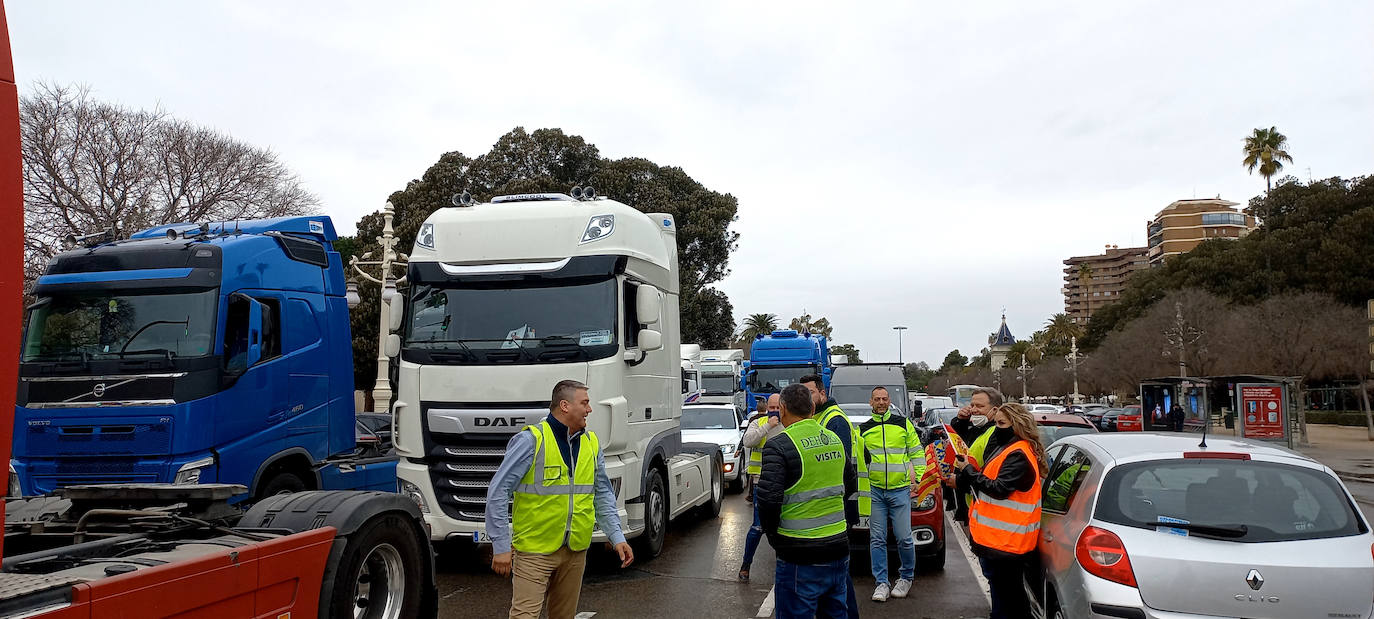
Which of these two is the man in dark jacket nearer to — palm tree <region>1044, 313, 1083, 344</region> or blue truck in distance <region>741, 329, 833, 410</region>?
blue truck in distance <region>741, 329, 833, 410</region>

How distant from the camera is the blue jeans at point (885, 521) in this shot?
7496 millimetres

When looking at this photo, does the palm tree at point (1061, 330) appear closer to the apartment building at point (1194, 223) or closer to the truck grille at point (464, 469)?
the apartment building at point (1194, 223)

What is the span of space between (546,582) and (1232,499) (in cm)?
376

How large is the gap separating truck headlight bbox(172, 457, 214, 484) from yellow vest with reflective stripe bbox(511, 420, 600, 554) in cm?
370

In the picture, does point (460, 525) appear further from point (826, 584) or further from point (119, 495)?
point (826, 584)

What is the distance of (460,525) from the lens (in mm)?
8125

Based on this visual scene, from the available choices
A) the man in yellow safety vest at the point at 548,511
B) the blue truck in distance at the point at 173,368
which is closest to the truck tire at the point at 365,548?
the man in yellow safety vest at the point at 548,511

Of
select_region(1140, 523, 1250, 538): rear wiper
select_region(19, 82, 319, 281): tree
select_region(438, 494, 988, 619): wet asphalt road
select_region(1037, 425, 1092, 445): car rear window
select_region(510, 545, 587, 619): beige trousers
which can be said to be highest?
select_region(19, 82, 319, 281): tree

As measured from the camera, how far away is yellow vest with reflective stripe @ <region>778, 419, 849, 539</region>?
5000 millimetres

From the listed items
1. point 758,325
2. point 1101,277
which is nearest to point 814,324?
point 758,325

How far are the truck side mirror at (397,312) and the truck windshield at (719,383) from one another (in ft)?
72.5

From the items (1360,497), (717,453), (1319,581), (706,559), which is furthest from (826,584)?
(1360,497)

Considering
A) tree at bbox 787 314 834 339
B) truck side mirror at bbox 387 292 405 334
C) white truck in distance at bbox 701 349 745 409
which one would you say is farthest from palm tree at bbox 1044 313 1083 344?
truck side mirror at bbox 387 292 405 334

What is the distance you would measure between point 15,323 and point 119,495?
7.92ft
